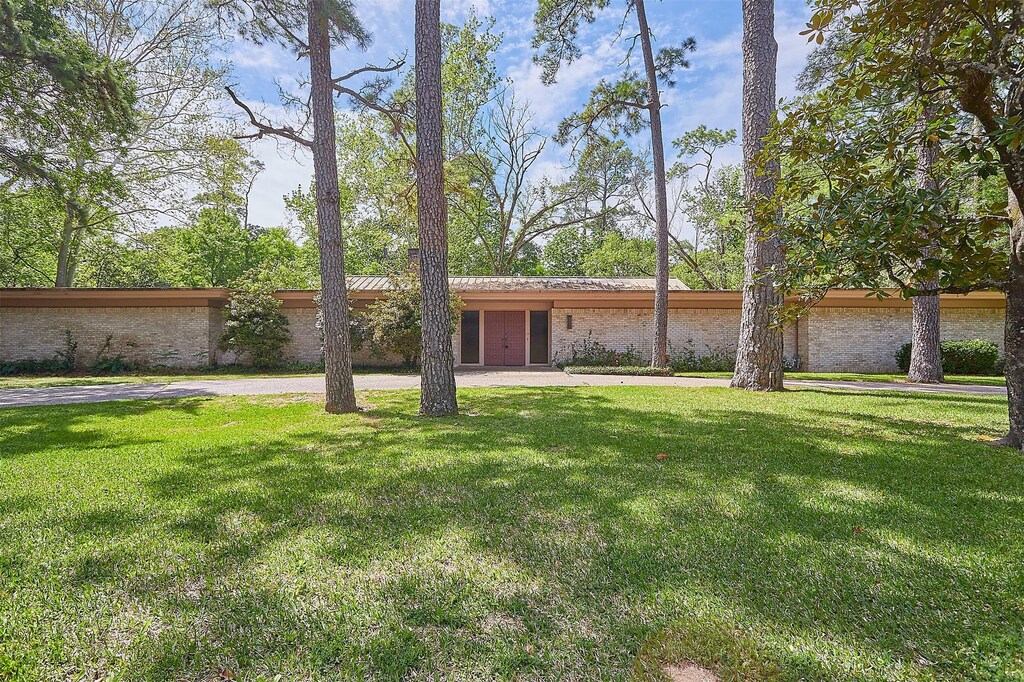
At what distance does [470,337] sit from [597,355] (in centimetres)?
488

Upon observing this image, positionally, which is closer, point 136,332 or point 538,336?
point 136,332

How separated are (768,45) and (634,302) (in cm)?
798

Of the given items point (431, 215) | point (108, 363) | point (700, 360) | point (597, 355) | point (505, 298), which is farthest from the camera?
point (505, 298)

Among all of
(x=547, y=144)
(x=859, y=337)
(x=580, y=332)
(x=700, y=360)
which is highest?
(x=547, y=144)

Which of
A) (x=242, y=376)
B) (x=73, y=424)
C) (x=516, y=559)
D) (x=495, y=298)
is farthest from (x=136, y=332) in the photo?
(x=516, y=559)

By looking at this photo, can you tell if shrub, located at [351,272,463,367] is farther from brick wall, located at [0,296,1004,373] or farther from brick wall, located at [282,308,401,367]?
brick wall, located at [0,296,1004,373]

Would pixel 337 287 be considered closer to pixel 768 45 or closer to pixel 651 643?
pixel 651 643

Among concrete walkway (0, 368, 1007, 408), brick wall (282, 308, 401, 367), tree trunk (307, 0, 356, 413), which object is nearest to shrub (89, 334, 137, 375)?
concrete walkway (0, 368, 1007, 408)

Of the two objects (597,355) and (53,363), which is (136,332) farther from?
(597,355)

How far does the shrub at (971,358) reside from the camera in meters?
12.9

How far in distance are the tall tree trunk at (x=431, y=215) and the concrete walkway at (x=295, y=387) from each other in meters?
3.69

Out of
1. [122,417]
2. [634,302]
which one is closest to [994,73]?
[122,417]

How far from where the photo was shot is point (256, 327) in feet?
47.0

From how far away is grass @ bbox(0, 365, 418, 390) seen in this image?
1150 cm
